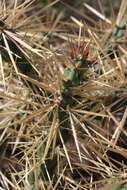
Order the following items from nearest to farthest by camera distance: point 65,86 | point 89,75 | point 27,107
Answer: point 65,86 < point 89,75 < point 27,107

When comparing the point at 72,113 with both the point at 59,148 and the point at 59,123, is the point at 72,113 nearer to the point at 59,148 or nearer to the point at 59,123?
the point at 59,123

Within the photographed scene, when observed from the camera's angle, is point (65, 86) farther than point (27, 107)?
No

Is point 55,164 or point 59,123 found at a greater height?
point 59,123

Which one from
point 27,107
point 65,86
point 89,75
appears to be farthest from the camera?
point 27,107

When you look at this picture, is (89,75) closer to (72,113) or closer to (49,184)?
(72,113)

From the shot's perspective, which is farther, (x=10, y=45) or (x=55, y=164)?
(x=55, y=164)

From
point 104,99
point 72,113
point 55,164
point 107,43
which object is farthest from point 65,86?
point 107,43

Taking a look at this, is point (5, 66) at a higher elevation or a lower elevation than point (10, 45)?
lower

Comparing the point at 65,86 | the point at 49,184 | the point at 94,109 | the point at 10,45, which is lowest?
the point at 49,184

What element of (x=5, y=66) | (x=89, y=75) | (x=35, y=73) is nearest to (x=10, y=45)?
(x=35, y=73)
